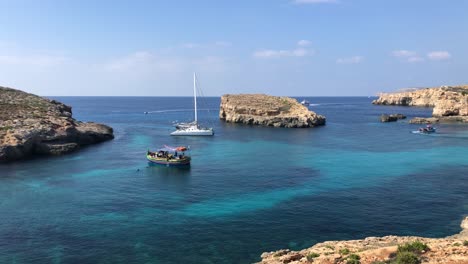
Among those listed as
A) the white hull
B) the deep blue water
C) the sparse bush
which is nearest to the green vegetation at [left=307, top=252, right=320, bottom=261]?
the sparse bush

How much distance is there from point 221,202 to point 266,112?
10548 centimetres

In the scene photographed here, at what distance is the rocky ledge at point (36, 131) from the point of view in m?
85.6

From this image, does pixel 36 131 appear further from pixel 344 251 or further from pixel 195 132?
pixel 344 251

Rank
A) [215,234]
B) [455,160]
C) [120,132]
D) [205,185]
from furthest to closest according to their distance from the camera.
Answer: [120,132] → [455,160] → [205,185] → [215,234]

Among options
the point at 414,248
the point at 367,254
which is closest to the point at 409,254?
the point at 414,248

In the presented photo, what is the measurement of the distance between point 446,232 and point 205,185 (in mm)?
33828

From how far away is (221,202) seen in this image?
5300 cm

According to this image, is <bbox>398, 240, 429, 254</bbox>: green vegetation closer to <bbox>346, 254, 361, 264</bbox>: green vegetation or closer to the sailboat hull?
<bbox>346, 254, 361, 264</bbox>: green vegetation

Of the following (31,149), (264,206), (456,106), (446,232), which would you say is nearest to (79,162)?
(31,149)

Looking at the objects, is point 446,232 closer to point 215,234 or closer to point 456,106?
point 215,234

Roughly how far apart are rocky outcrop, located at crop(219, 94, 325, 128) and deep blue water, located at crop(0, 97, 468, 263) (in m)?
52.9

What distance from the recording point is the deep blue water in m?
39.3

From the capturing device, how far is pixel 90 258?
36.6 meters

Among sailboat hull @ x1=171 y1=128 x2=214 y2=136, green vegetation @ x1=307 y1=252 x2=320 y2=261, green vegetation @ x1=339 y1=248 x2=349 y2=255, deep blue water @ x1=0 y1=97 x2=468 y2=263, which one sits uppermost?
sailboat hull @ x1=171 y1=128 x2=214 y2=136
